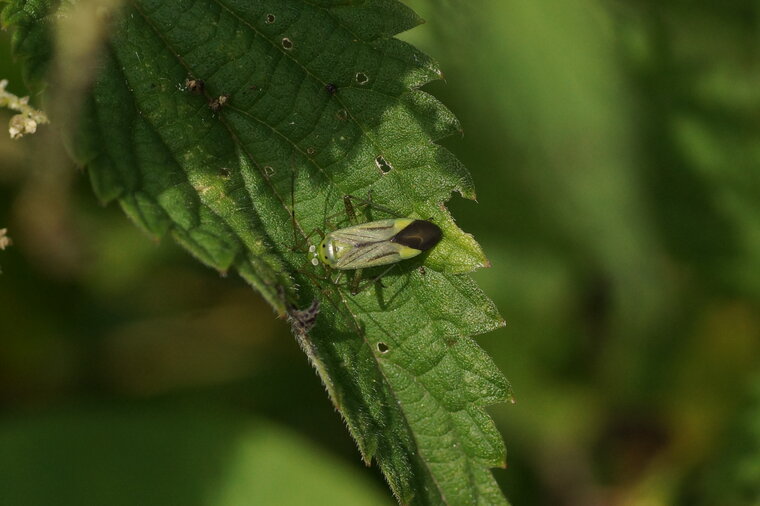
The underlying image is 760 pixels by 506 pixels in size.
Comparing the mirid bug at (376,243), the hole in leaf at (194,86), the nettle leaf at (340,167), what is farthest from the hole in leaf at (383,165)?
the hole in leaf at (194,86)

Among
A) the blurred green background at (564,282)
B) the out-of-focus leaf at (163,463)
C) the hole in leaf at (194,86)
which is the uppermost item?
the hole in leaf at (194,86)

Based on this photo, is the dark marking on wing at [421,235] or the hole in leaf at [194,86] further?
the dark marking on wing at [421,235]

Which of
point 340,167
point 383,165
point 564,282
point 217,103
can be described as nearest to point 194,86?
point 217,103

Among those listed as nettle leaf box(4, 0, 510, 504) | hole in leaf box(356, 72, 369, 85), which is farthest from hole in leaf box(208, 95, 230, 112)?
hole in leaf box(356, 72, 369, 85)

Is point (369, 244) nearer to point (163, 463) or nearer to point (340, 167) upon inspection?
point (340, 167)

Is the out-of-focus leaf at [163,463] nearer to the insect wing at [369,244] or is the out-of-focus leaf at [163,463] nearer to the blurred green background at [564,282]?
the blurred green background at [564,282]
